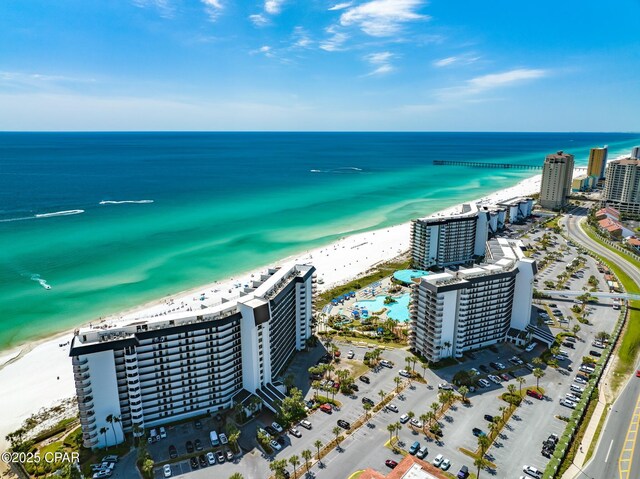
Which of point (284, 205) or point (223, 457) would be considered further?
point (284, 205)

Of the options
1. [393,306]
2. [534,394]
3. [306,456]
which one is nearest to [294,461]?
[306,456]

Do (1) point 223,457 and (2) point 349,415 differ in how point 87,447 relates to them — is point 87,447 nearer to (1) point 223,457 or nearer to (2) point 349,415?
(1) point 223,457

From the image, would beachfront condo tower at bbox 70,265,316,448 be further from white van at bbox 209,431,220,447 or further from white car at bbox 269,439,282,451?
white car at bbox 269,439,282,451

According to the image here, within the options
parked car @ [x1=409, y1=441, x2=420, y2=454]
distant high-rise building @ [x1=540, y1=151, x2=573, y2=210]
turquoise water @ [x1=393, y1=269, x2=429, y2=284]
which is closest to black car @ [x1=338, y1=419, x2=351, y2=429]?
parked car @ [x1=409, y1=441, x2=420, y2=454]

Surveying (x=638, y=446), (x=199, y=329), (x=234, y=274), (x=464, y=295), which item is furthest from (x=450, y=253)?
(x=199, y=329)

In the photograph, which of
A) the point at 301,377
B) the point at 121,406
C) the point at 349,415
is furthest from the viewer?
the point at 301,377

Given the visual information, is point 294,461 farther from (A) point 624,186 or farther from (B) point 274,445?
(A) point 624,186
